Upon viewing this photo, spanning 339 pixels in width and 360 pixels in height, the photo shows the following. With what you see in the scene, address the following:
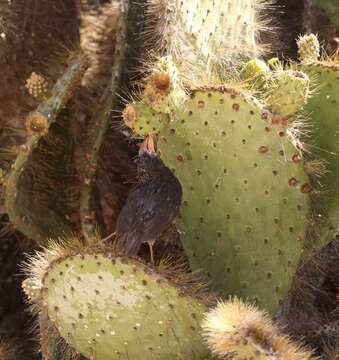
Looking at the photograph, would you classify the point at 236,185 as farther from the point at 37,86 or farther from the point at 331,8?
the point at 331,8

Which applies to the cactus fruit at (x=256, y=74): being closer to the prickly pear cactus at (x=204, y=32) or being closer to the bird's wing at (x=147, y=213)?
the prickly pear cactus at (x=204, y=32)

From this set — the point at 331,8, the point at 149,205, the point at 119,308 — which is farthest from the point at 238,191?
the point at 331,8

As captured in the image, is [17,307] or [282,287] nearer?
[282,287]

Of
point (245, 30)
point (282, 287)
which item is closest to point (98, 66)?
point (245, 30)

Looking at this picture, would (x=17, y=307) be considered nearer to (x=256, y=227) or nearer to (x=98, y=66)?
(x=98, y=66)

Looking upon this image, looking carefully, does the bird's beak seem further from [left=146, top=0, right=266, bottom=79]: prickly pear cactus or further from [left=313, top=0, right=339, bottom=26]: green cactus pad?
[left=313, top=0, right=339, bottom=26]: green cactus pad

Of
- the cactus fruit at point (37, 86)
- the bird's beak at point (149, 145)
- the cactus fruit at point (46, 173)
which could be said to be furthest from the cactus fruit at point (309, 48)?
the cactus fruit at point (37, 86)
